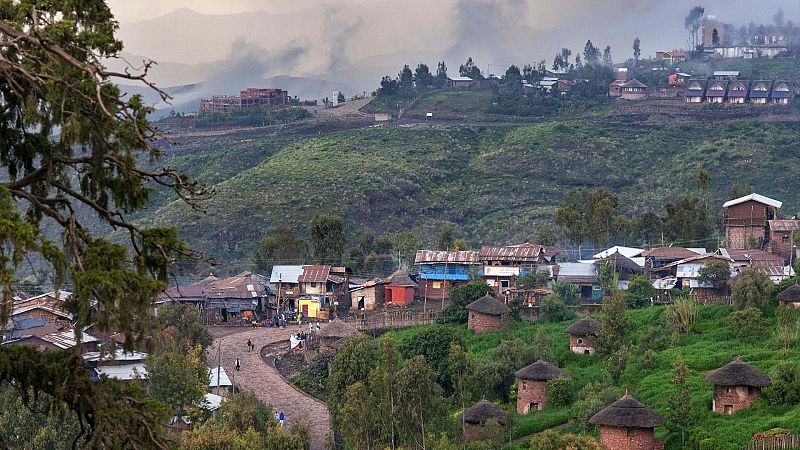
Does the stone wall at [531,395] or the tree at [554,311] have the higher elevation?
the tree at [554,311]

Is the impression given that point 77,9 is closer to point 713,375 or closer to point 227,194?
point 713,375

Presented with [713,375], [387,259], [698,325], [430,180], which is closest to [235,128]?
[430,180]

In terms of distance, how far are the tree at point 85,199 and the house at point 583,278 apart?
45.0m

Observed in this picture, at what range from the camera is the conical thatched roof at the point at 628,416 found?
1293 inches

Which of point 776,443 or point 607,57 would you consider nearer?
point 776,443

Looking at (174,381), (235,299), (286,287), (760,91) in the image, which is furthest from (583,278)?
(760,91)

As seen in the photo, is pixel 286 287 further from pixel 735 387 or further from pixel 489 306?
pixel 735 387

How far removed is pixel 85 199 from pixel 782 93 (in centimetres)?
10940

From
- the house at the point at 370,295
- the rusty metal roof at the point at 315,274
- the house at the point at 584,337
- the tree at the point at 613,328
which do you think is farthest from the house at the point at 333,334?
the tree at the point at 613,328

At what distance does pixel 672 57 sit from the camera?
15162 cm

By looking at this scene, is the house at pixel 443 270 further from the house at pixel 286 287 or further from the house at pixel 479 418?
the house at pixel 479 418

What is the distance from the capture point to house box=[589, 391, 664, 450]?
32.9 meters

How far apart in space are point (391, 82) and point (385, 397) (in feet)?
301

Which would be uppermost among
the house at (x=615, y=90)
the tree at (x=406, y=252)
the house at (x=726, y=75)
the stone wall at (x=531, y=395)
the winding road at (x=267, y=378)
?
the house at (x=726, y=75)
